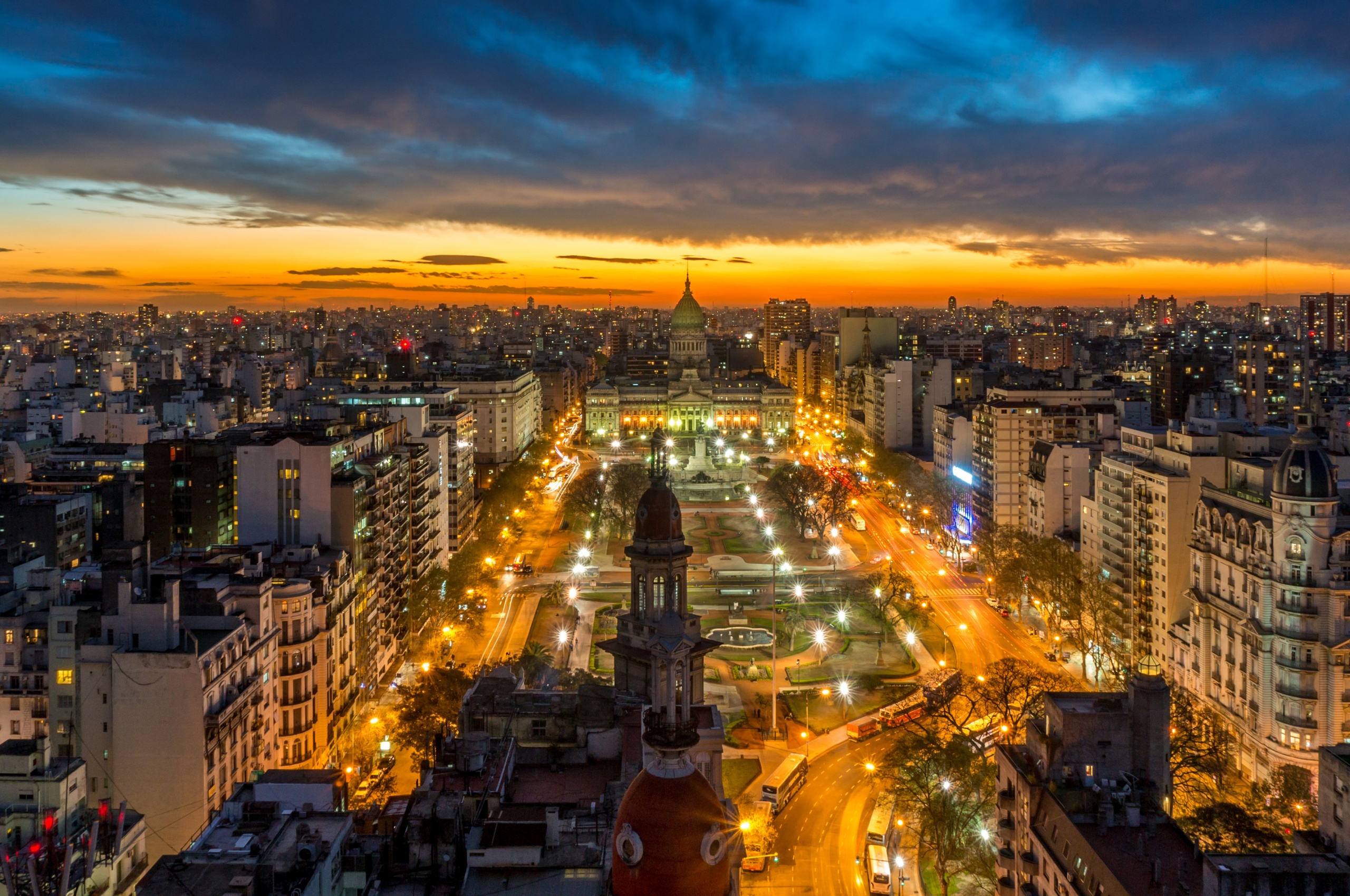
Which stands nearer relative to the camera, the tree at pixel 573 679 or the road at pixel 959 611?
the tree at pixel 573 679

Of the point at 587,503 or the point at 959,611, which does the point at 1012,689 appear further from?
the point at 587,503

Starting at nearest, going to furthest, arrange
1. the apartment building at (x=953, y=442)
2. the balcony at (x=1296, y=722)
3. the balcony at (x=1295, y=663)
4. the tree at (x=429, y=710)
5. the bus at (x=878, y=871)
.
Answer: the bus at (x=878, y=871)
the tree at (x=429, y=710)
the balcony at (x=1296, y=722)
the balcony at (x=1295, y=663)
the apartment building at (x=953, y=442)

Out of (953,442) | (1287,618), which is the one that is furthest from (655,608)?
(953,442)

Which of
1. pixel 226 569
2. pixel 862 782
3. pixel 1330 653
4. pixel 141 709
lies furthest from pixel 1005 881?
pixel 226 569

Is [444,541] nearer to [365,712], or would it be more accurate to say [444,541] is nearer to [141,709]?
[365,712]

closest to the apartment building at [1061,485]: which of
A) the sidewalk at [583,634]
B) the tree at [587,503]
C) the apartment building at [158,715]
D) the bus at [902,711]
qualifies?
the bus at [902,711]

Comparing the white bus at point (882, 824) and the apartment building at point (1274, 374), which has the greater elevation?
the apartment building at point (1274, 374)

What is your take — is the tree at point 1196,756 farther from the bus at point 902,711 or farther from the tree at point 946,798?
the bus at point 902,711

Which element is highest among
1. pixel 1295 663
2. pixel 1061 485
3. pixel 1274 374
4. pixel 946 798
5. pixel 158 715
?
pixel 1274 374

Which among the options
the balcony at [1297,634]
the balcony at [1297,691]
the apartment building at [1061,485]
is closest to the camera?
the balcony at [1297,691]
